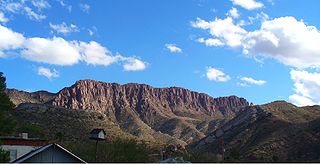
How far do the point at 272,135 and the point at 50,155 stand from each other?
80.7m

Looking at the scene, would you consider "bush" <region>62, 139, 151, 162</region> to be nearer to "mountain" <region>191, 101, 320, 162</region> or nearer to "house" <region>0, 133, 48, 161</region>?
"house" <region>0, 133, 48, 161</region>

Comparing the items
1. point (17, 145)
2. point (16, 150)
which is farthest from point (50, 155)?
point (17, 145)

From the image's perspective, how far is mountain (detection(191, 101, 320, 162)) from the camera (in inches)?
3728

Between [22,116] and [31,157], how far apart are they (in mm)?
70987

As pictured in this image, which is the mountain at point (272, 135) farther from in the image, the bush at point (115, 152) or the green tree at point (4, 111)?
the green tree at point (4, 111)

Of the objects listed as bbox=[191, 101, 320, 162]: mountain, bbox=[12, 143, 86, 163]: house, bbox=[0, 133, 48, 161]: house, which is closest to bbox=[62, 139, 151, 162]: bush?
bbox=[0, 133, 48, 161]: house

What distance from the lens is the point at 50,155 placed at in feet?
116

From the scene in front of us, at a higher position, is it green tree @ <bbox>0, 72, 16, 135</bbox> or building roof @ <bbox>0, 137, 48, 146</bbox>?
green tree @ <bbox>0, 72, 16, 135</bbox>

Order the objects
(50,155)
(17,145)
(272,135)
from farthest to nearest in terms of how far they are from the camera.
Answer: (272,135) < (17,145) < (50,155)

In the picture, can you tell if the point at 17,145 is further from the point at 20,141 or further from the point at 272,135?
the point at 272,135

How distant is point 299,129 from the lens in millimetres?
107812

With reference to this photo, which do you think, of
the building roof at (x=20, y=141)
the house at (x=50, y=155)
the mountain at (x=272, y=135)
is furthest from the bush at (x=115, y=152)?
the mountain at (x=272, y=135)

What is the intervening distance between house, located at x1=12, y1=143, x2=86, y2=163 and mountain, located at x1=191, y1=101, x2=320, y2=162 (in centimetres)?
4714

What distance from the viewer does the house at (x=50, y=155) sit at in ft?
113
